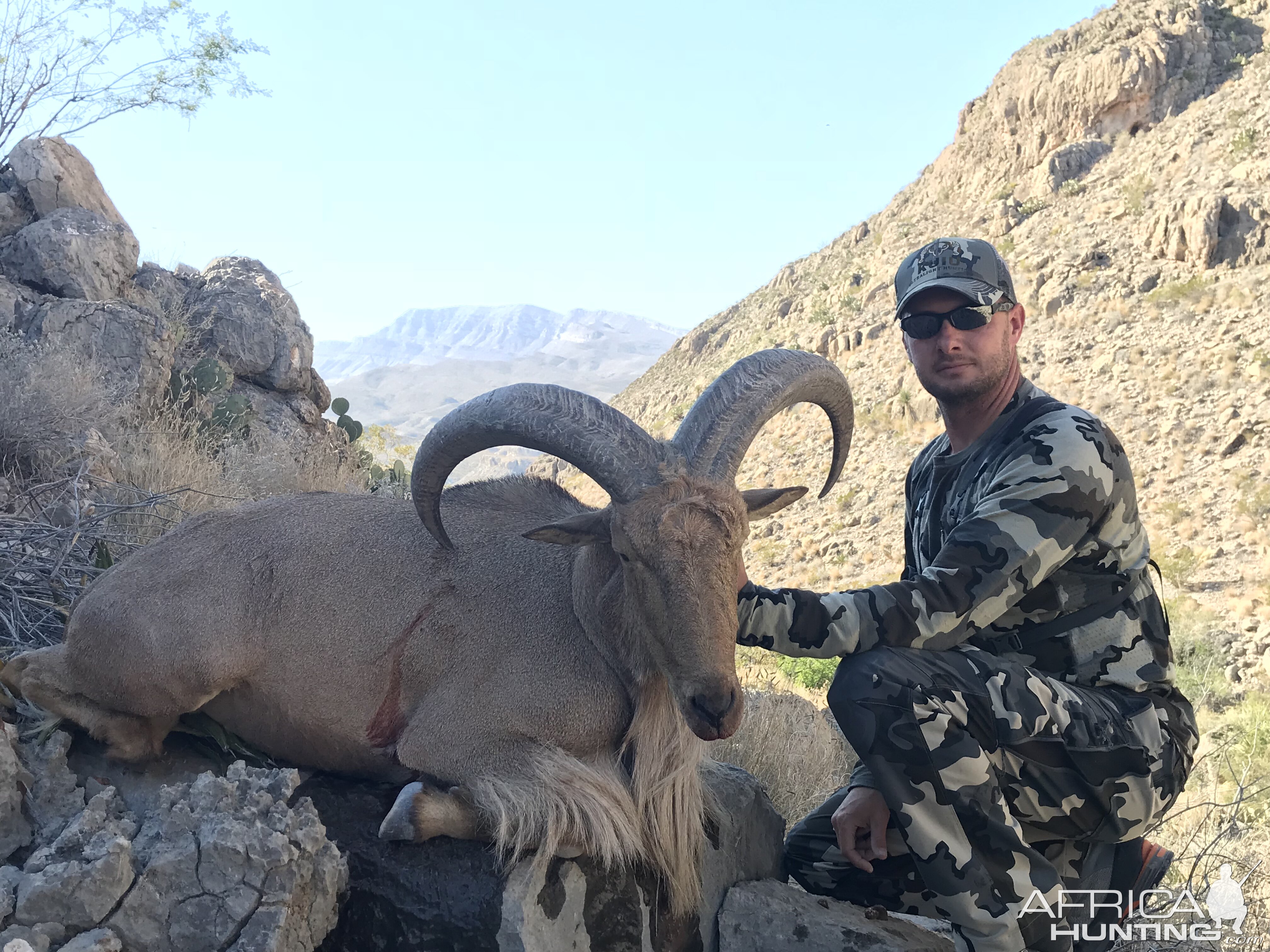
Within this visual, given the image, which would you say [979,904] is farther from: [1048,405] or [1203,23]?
[1203,23]

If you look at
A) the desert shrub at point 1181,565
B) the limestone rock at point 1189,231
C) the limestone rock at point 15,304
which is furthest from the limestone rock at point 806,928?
the limestone rock at point 1189,231

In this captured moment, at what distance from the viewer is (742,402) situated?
11.8ft

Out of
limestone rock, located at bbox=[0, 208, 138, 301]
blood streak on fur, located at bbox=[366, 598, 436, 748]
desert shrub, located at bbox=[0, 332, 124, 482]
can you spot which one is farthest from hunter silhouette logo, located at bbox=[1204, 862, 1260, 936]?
limestone rock, located at bbox=[0, 208, 138, 301]

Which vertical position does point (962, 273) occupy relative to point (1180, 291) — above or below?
below

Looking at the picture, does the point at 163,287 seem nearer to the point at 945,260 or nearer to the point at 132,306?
the point at 132,306

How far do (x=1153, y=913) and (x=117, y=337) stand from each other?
10.7 metres

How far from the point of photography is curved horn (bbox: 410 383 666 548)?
134 inches

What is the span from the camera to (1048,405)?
3674 mm

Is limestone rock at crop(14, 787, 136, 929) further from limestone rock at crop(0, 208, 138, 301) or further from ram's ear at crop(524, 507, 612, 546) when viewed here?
limestone rock at crop(0, 208, 138, 301)

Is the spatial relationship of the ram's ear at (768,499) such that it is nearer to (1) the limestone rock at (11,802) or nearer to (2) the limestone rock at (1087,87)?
(1) the limestone rock at (11,802)

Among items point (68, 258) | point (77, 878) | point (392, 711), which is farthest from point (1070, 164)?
point (77, 878)

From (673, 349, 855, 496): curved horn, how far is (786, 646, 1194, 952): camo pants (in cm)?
89

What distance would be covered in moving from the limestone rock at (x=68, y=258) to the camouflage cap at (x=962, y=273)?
10203 millimetres

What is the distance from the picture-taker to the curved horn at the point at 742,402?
3.47 m
